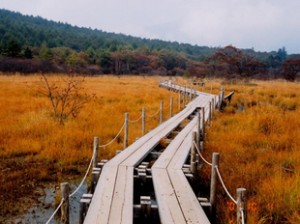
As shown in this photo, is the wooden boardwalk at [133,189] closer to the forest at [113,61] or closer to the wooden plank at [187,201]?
the wooden plank at [187,201]

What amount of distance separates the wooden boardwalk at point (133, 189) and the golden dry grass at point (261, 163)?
67cm

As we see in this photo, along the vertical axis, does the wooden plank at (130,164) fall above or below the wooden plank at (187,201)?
above

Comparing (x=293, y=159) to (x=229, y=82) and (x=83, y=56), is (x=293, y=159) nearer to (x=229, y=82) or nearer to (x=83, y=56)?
(x=229, y=82)

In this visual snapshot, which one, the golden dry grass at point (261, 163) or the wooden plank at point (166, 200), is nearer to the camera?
the wooden plank at point (166, 200)

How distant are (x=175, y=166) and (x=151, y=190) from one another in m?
0.70

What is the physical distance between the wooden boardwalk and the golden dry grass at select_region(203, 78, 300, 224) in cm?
67

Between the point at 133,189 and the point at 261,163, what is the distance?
11.7ft

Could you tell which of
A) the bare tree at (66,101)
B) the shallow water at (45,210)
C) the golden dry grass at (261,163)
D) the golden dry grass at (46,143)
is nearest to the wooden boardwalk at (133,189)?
the golden dry grass at (261,163)

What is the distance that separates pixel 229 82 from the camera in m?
38.7

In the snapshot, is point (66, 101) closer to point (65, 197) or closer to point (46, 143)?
point (46, 143)

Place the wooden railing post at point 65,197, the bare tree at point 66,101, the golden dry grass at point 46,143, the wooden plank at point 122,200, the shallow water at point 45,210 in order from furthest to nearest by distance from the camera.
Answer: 1. the bare tree at point 66,101
2. the golden dry grass at point 46,143
3. the shallow water at point 45,210
4. the wooden plank at point 122,200
5. the wooden railing post at point 65,197

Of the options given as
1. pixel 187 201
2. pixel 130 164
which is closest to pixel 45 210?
pixel 130 164

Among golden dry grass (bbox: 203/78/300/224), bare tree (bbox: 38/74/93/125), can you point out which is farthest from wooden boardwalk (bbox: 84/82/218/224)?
bare tree (bbox: 38/74/93/125)

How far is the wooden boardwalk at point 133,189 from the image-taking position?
4.58 meters
